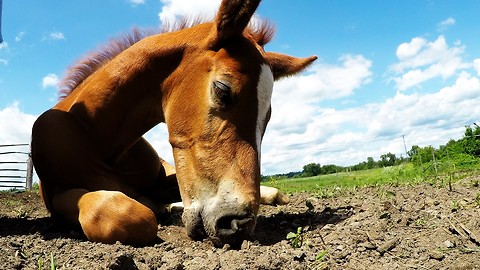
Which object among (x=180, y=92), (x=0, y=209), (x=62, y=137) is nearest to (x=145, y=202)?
(x=62, y=137)

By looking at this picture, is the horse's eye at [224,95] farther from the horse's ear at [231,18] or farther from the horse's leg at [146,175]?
the horse's leg at [146,175]

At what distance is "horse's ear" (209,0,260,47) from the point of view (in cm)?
336

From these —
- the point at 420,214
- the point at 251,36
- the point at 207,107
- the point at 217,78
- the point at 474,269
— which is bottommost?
the point at 474,269

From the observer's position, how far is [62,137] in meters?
3.87

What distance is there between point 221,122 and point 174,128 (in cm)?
50

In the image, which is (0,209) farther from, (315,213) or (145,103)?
(315,213)

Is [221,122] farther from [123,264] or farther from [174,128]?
[123,264]

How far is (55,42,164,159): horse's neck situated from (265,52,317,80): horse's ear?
1.17 m

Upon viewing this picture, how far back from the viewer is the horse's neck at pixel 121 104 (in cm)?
393

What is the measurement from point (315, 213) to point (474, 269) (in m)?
1.98

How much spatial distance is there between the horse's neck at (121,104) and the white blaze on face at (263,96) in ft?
3.32

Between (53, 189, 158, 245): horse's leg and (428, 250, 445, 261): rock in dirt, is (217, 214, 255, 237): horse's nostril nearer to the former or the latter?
(53, 189, 158, 245): horse's leg

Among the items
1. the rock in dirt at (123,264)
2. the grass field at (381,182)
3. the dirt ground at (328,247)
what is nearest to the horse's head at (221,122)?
the dirt ground at (328,247)

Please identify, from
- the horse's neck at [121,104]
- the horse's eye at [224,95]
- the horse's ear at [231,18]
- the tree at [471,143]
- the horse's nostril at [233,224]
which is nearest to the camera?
the horse's nostril at [233,224]
